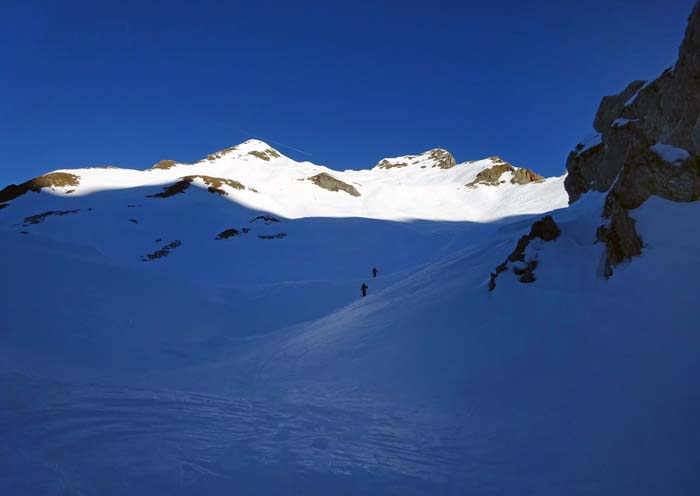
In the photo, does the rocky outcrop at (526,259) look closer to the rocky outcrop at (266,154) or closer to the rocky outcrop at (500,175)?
the rocky outcrop at (500,175)

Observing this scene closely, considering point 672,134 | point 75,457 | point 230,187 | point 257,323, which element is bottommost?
point 257,323

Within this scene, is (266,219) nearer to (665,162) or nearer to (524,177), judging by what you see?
(665,162)

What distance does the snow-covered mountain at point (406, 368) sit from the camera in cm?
467

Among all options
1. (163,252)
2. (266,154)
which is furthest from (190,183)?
(266,154)

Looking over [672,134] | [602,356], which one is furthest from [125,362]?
[672,134]

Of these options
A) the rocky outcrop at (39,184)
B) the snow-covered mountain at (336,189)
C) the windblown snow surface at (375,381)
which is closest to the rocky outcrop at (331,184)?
the snow-covered mountain at (336,189)

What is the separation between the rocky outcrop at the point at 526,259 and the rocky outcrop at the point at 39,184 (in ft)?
248

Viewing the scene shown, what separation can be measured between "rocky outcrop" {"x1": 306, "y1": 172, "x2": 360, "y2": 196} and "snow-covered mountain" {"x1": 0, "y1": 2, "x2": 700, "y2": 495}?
5337 cm

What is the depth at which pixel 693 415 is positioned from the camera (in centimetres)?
544

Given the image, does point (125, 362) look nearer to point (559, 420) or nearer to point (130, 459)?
point (130, 459)

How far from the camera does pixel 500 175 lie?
7894 centimetres

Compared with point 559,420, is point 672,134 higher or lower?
higher

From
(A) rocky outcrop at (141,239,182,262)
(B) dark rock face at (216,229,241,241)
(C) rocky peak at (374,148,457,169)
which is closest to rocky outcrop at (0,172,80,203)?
(A) rocky outcrop at (141,239,182,262)

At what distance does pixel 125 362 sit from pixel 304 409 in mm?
8296
